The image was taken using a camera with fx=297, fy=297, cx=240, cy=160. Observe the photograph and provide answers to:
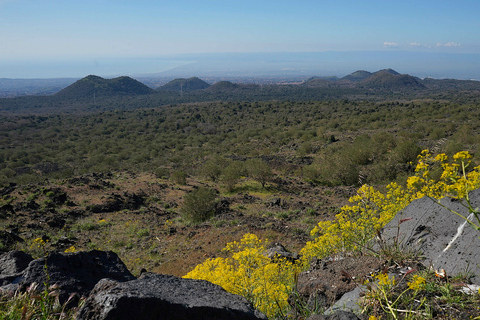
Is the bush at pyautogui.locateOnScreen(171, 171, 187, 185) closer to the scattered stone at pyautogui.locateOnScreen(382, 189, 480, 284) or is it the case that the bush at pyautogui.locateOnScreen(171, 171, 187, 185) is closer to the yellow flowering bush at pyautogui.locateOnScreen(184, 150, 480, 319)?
the yellow flowering bush at pyautogui.locateOnScreen(184, 150, 480, 319)

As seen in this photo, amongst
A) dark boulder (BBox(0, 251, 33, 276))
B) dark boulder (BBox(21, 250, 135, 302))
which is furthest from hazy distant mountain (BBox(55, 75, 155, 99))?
dark boulder (BBox(21, 250, 135, 302))

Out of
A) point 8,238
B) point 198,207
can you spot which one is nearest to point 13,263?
point 8,238

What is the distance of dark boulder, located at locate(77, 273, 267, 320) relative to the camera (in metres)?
2.41

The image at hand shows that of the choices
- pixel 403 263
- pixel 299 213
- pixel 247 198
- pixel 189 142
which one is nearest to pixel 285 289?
pixel 403 263

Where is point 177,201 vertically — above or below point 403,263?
below

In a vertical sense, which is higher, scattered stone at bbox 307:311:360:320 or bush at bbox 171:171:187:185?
scattered stone at bbox 307:311:360:320

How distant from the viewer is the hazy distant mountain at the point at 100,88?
137m

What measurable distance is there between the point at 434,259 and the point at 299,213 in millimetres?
9764

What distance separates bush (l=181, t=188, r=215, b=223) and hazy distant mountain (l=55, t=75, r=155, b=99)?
140081mm

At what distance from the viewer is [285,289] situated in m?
3.61

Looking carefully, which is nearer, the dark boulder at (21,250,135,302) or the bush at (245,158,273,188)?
the dark boulder at (21,250,135,302)

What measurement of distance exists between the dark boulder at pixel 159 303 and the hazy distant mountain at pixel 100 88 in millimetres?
150507

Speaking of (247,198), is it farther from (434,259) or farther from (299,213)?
(434,259)

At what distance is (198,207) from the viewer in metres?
14.1
